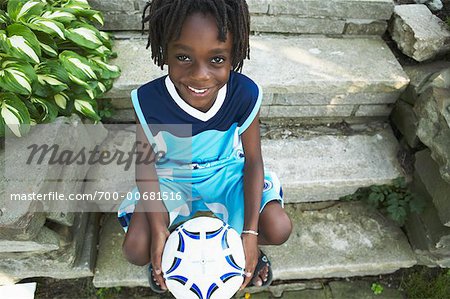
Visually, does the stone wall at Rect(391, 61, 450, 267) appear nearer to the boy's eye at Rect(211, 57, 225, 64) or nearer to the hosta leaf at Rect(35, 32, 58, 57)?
the boy's eye at Rect(211, 57, 225, 64)

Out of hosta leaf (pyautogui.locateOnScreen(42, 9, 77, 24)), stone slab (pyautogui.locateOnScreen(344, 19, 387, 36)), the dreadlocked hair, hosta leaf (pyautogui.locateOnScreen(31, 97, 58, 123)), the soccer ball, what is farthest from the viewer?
stone slab (pyautogui.locateOnScreen(344, 19, 387, 36))

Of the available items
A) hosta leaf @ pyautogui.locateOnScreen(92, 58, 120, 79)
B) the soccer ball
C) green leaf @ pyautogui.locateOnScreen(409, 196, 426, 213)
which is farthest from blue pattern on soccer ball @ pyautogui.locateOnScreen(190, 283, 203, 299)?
green leaf @ pyautogui.locateOnScreen(409, 196, 426, 213)

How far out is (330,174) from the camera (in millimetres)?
2264

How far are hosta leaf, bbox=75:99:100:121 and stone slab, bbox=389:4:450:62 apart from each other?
5.79 ft

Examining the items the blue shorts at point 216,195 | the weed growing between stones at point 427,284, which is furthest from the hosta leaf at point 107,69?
the weed growing between stones at point 427,284

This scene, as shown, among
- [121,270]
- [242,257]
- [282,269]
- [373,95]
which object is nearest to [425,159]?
[373,95]

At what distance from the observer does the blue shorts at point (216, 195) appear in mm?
1935

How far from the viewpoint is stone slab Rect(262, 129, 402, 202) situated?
225 centimetres

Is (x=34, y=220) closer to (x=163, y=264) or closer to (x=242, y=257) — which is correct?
(x=163, y=264)

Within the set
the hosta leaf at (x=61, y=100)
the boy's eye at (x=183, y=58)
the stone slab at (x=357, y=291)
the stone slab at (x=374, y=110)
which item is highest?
the boy's eye at (x=183, y=58)

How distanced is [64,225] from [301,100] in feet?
4.64

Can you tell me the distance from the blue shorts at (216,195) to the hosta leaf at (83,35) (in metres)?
0.73

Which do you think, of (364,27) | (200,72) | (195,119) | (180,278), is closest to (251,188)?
(195,119)

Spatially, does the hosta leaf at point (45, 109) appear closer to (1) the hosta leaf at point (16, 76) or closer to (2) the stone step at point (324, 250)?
(1) the hosta leaf at point (16, 76)
